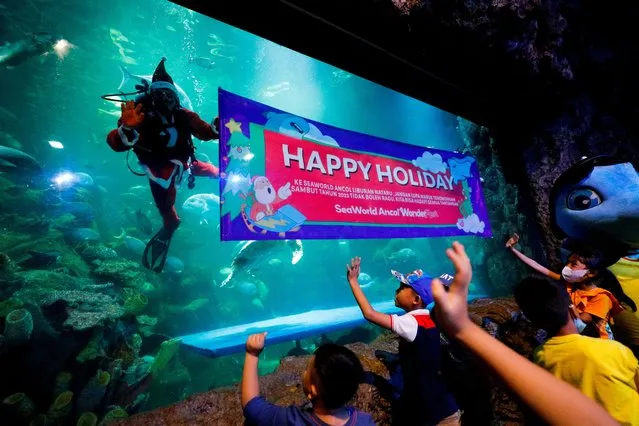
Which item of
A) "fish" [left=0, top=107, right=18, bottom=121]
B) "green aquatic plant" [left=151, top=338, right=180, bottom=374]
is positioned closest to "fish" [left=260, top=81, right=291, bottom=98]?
"fish" [left=0, top=107, right=18, bottom=121]

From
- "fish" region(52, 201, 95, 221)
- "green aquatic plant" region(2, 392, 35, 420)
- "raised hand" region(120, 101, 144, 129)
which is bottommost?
"green aquatic plant" region(2, 392, 35, 420)

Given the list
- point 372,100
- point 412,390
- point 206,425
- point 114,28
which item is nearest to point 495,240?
point 412,390

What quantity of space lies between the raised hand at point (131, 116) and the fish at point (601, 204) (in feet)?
13.9

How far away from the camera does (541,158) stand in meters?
4.20

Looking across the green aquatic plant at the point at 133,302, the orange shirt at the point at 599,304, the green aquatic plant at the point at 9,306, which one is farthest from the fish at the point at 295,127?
the green aquatic plant at the point at 133,302

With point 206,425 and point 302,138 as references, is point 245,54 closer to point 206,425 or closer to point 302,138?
point 302,138

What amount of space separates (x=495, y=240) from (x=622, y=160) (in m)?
10.6

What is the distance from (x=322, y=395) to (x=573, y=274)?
311 centimetres

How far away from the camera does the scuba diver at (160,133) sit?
2.60 metres

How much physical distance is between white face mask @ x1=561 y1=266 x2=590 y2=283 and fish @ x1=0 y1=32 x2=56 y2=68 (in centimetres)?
2229

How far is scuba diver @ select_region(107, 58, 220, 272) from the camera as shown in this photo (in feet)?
8.52

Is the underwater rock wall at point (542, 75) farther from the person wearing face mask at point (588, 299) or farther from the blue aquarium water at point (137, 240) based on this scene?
the blue aquarium water at point (137, 240)

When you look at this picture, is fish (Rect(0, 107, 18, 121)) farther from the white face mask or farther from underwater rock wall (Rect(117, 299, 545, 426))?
the white face mask

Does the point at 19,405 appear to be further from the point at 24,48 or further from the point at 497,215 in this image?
the point at 24,48
